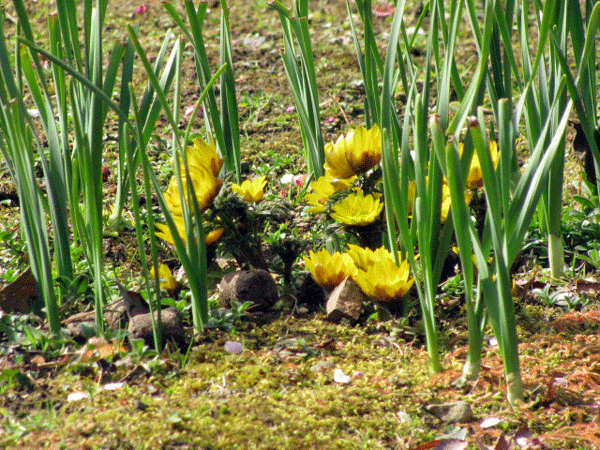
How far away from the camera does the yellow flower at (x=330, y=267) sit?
1424mm

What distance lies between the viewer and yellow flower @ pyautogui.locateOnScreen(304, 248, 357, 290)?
142 centimetres

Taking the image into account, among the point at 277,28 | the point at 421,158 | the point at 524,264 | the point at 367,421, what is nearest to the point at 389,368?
the point at 367,421

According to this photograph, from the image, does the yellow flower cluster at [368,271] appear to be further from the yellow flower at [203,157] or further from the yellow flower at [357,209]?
the yellow flower at [203,157]

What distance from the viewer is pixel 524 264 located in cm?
174

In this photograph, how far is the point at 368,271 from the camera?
134 cm

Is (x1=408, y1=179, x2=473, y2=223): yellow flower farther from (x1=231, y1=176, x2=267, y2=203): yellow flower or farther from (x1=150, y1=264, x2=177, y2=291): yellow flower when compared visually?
(x1=150, y1=264, x2=177, y2=291): yellow flower

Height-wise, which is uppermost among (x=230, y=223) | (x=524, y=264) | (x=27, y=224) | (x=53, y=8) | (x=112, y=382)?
(x=53, y=8)

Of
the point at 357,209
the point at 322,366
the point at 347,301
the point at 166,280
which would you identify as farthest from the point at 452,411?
the point at 166,280

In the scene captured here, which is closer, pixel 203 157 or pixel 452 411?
pixel 452 411

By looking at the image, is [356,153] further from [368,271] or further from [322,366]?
[322,366]

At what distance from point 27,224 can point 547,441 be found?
999 millimetres

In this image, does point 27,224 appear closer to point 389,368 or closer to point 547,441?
point 389,368

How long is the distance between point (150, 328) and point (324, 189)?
523mm

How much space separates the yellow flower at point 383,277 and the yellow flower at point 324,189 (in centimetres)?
19
